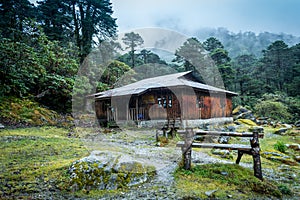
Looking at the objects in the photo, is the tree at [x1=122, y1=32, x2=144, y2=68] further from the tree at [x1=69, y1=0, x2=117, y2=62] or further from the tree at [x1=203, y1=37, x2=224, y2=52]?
the tree at [x1=203, y1=37, x2=224, y2=52]

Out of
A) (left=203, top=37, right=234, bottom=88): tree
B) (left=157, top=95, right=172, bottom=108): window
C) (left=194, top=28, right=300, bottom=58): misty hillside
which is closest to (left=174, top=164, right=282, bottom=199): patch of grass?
(left=157, top=95, right=172, bottom=108): window

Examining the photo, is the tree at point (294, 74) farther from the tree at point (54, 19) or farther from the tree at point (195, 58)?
the tree at point (54, 19)

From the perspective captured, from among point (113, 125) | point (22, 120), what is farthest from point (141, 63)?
point (22, 120)

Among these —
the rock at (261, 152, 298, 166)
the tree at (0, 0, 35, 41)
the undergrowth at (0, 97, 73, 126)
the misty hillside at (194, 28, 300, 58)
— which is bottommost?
the rock at (261, 152, 298, 166)

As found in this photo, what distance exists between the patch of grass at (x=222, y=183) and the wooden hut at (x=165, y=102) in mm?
9704

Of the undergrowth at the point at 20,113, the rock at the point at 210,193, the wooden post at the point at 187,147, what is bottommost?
the rock at the point at 210,193

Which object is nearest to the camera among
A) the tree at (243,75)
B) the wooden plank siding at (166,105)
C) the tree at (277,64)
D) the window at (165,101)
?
the wooden plank siding at (166,105)

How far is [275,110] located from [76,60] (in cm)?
2316

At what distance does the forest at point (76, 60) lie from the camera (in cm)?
1441

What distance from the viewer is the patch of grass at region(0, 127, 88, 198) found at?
14.5ft

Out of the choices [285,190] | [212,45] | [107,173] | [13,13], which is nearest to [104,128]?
[107,173]

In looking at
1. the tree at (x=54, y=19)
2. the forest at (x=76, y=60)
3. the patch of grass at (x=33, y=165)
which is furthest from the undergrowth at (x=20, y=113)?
the tree at (x=54, y=19)

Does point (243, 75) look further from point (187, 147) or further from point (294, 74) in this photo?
point (187, 147)

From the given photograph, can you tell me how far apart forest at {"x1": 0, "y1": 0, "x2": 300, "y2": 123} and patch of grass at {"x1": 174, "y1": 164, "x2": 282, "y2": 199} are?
12375mm
